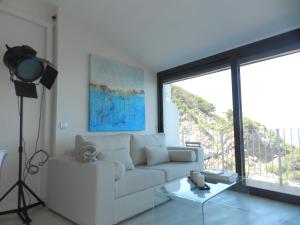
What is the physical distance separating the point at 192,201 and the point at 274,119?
7.32ft

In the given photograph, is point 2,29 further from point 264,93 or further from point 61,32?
point 264,93

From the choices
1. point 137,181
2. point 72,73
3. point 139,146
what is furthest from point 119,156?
point 72,73

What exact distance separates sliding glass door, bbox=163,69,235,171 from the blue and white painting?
2.39 feet

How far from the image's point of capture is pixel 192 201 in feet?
6.15

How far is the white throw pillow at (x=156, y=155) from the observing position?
3.15 m

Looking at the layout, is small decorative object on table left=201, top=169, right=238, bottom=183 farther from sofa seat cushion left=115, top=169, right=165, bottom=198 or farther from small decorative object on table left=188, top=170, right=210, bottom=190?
sofa seat cushion left=115, top=169, right=165, bottom=198

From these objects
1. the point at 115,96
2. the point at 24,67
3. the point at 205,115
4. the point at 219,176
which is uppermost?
the point at 24,67

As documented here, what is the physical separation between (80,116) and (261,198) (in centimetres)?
284

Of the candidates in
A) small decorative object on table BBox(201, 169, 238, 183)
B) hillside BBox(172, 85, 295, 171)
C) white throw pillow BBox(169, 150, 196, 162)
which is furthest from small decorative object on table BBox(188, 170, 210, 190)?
hillside BBox(172, 85, 295, 171)

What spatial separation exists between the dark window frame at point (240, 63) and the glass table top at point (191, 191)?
976 mm

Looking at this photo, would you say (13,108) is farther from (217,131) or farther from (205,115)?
(217,131)

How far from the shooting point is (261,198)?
2977 millimetres

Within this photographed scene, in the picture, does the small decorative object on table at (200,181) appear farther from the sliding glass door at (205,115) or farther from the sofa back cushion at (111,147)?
the sliding glass door at (205,115)

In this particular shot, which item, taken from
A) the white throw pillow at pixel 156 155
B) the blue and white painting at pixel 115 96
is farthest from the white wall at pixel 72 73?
the white throw pillow at pixel 156 155
